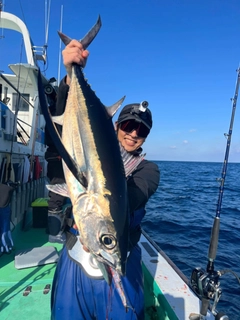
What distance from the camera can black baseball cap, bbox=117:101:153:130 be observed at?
2.25m

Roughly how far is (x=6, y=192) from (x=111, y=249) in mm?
2878

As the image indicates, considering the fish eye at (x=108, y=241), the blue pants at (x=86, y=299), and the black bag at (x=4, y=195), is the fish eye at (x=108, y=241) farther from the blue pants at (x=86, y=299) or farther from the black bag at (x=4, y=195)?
the black bag at (x=4, y=195)

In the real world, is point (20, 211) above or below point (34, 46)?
below

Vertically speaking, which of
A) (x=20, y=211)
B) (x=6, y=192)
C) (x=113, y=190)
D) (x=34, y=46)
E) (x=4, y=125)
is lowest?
(x=20, y=211)

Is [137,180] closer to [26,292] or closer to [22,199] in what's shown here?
[26,292]

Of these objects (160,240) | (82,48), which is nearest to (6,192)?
(82,48)

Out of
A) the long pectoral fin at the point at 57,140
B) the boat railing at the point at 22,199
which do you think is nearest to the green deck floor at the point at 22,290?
the boat railing at the point at 22,199

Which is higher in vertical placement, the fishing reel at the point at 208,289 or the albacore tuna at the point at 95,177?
the albacore tuna at the point at 95,177

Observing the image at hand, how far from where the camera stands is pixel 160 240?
30.2 feet

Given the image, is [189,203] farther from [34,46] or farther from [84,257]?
[84,257]

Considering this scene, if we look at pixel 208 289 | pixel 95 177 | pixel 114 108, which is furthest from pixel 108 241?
pixel 208 289

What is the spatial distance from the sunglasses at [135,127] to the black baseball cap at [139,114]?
0.03m

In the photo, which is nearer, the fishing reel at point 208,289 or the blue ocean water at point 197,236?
the fishing reel at point 208,289

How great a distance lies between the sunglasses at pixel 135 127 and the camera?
7.45ft
